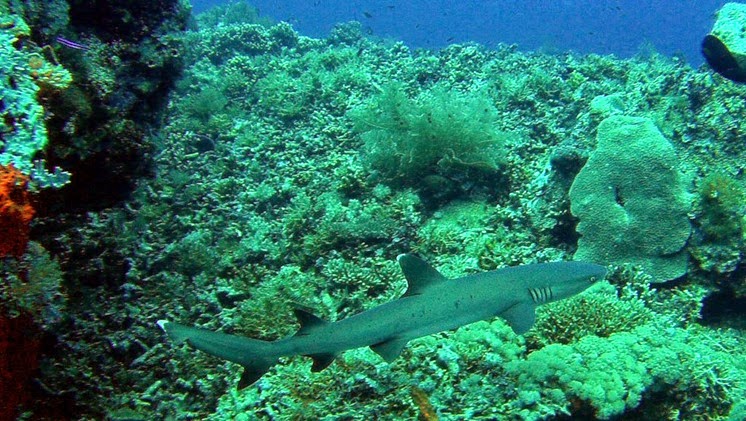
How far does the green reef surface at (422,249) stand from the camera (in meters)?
4.50

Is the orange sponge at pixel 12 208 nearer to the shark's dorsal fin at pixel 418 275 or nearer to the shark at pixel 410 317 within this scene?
the shark at pixel 410 317

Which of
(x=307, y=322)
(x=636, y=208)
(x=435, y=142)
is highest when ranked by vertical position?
(x=435, y=142)

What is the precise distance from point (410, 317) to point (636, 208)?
5.22m

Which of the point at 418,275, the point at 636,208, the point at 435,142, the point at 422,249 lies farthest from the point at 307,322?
the point at 636,208

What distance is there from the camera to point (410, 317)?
128 inches

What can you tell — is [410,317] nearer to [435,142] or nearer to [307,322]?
[307,322]

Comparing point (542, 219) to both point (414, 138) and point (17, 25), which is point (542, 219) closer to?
point (414, 138)

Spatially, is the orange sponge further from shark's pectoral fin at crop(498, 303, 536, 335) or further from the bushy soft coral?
the bushy soft coral

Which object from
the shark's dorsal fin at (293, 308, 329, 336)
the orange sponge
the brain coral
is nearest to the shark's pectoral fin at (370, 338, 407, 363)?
the shark's dorsal fin at (293, 308, 329, 336)

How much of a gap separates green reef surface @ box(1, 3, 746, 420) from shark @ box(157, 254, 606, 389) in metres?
1.22

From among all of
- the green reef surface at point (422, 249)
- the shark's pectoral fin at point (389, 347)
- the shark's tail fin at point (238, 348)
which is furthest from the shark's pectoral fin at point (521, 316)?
the shark's tail fin at point (238, 348)

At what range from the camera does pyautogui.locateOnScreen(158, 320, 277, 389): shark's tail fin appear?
3.05 metres

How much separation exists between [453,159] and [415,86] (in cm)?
514

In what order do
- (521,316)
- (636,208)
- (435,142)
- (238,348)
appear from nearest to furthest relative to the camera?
(238,348) → (521,316) → (636,208) → (435,142)
